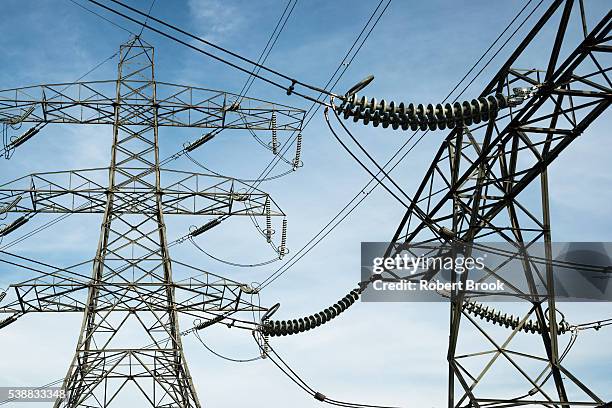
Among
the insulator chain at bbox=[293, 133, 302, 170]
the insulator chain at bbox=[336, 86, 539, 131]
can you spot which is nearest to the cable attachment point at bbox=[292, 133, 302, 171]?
the insulator chain at bbox=[293, 133, 302, 170]

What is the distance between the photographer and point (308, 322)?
687 inches

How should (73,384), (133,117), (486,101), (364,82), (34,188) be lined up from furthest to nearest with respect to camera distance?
(133,117) < (34,188) < (73,384) < (486,101) < (364,82)

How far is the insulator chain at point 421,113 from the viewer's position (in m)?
10.7

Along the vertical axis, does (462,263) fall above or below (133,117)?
below

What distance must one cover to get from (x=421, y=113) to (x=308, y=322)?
300 inches

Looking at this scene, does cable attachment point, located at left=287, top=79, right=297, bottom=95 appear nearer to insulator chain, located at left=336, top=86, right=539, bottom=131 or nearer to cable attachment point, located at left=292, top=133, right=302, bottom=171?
insulator chain, located at left=336, top=86, right=539, bottom=131

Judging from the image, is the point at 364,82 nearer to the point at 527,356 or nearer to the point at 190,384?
the point at 527,356

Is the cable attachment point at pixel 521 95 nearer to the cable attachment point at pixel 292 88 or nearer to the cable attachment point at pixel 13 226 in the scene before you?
the cable attachment point at pixel 292 88

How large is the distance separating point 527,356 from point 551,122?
→ 3896 mm

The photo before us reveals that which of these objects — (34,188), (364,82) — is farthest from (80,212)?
(364,82)

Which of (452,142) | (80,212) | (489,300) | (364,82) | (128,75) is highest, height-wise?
(128,75)

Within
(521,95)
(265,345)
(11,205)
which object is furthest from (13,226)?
(521,95)

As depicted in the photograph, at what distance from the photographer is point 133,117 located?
24594 mm

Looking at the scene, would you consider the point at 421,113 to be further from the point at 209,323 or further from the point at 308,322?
the point at 209,323
